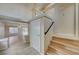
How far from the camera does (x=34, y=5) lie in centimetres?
174

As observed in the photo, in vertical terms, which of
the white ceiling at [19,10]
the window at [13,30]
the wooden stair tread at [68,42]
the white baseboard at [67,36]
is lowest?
the wooden stair tread at [68,42]

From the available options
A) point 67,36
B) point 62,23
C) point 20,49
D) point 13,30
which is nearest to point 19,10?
point 13,30

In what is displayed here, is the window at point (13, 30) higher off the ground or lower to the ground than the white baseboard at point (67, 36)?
higher

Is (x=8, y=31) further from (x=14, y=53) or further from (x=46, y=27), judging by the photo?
(x=46, y=27)

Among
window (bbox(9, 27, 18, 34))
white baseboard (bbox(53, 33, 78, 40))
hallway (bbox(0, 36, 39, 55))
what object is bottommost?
hallway (bbox(0, 36, 39, 55))

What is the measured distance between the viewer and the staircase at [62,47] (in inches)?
66.4

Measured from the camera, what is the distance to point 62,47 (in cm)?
173

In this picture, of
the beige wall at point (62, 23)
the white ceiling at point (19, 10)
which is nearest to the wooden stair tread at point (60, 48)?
the beige wall at point (62, 23)

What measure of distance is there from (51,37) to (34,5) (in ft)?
2.04

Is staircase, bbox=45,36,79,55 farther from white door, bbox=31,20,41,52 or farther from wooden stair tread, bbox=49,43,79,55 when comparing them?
white door, bbox=31,20,41,52

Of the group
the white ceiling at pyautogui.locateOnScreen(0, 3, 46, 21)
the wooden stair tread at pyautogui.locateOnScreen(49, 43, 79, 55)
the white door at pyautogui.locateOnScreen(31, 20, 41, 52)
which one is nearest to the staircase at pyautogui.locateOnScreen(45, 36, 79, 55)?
the wooden stair tread at pyautogui.locateOnScreen(49, 43, 79, 55)

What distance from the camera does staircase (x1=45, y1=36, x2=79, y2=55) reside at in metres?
1.69

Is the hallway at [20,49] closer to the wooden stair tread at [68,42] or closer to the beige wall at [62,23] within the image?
the beige wall at [62,23]

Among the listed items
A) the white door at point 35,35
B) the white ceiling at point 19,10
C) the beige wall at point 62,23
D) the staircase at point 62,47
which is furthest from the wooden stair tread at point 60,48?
the white ceiling at point 19,10
